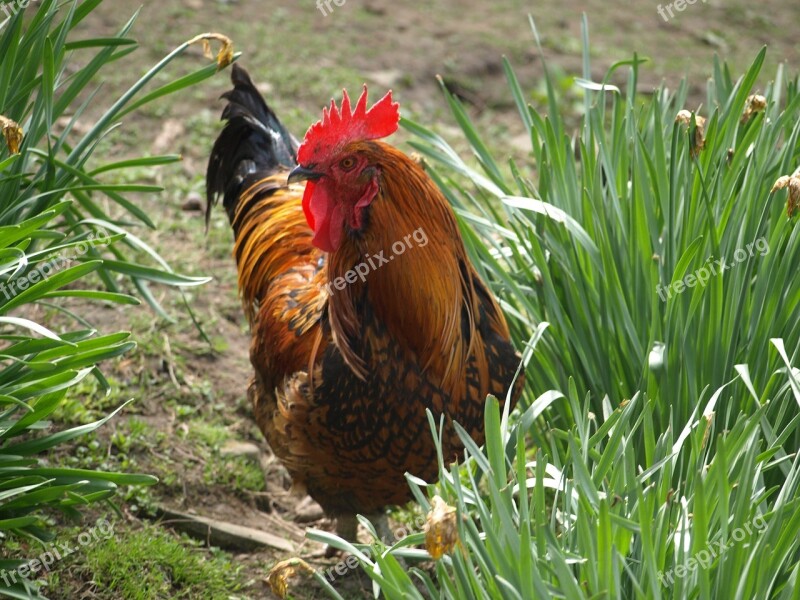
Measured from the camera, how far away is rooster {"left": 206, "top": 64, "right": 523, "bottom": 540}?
2.52 metres

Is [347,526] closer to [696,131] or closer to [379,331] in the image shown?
[379,331]

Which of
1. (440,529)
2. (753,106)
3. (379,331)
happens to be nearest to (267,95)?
(379,331)

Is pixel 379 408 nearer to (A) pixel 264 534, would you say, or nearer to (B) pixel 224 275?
(A) pixel 264 534

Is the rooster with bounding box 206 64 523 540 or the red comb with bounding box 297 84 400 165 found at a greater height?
the red comb with bounding box 297 84 400 165

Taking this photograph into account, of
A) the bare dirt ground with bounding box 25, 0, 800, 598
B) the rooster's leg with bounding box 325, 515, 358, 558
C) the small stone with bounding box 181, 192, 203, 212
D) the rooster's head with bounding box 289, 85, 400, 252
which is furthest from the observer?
the small stone with bounding box 181, 192, 203, 212

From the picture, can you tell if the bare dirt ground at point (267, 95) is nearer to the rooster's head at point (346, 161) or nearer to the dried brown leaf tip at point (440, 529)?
the rooster's head at point (346, 161)

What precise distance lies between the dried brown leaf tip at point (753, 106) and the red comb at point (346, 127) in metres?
1.04

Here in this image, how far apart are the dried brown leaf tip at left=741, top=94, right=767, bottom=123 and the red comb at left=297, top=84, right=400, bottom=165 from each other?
1.04 m

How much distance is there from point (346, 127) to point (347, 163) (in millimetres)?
99

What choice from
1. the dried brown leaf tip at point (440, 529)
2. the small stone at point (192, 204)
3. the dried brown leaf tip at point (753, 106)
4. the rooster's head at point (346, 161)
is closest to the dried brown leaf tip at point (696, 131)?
the dried brown leaf tip at point (753, 106)

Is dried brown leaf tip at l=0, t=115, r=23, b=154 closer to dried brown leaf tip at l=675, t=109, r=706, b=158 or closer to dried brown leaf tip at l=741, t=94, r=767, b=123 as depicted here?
dried brown leaf tip at l=675, t=109, r=706, b=158

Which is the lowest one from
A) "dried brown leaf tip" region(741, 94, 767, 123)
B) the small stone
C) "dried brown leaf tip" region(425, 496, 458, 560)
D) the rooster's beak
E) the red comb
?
"dried brown leaf tip" region(425, 496, 458, 560)

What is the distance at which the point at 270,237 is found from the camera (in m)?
3.30

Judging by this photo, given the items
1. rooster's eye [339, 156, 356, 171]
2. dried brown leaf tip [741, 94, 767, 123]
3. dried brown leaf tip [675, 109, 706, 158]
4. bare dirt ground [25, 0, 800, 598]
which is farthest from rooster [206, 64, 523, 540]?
dried brown leaf tip [741, 94, 767, 123]
